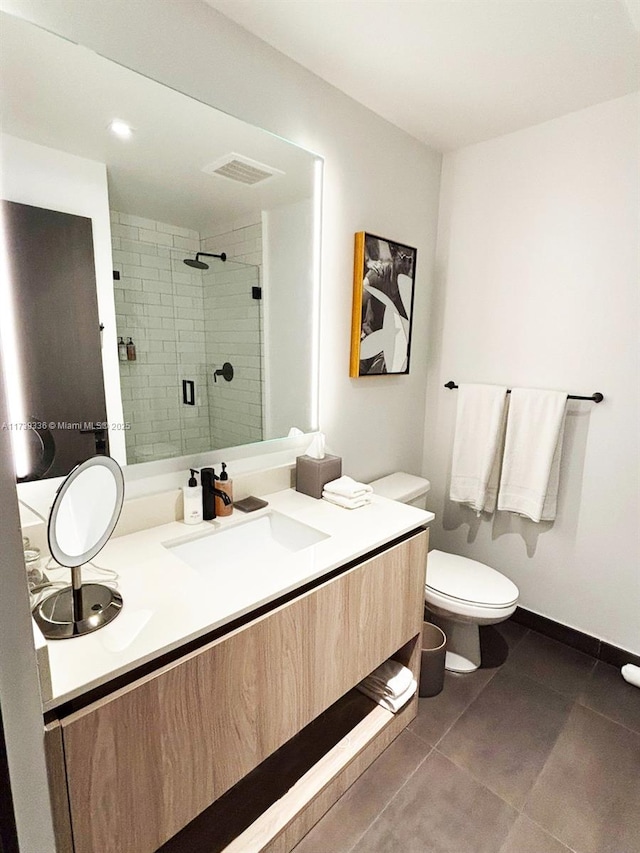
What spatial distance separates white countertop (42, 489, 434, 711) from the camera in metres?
0.81

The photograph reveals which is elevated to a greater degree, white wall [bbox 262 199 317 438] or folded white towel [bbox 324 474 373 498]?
white wall [bbox 262 199 317 438]

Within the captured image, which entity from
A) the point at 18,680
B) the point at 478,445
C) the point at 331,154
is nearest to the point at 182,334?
the point at 331,154

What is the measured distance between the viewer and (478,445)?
Answer: 7.16ft

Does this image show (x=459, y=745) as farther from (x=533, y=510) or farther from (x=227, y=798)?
(x=533, y=510)

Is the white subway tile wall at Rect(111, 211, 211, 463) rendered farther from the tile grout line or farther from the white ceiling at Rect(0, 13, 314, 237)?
the tile grout line

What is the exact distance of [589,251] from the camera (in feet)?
6.11

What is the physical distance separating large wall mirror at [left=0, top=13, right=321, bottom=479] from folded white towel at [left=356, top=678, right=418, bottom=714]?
104 cm

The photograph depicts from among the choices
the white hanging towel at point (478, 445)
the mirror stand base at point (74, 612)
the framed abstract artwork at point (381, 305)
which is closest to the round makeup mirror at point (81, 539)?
the mirror stand base at point (74, 612)

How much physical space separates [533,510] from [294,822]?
150 centimetres

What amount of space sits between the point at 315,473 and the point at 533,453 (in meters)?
1.05

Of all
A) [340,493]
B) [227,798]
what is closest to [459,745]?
[227,798]

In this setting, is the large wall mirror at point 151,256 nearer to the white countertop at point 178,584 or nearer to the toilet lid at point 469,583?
the white countertop at point 178,584

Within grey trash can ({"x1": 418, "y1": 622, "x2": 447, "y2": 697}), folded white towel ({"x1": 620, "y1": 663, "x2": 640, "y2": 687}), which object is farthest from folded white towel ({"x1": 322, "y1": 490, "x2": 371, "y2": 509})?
folded white towel ({"x1": 620, "y1": 663, "x2": 640, "y2": 687})

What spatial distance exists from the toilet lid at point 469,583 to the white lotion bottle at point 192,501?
1.00 m
